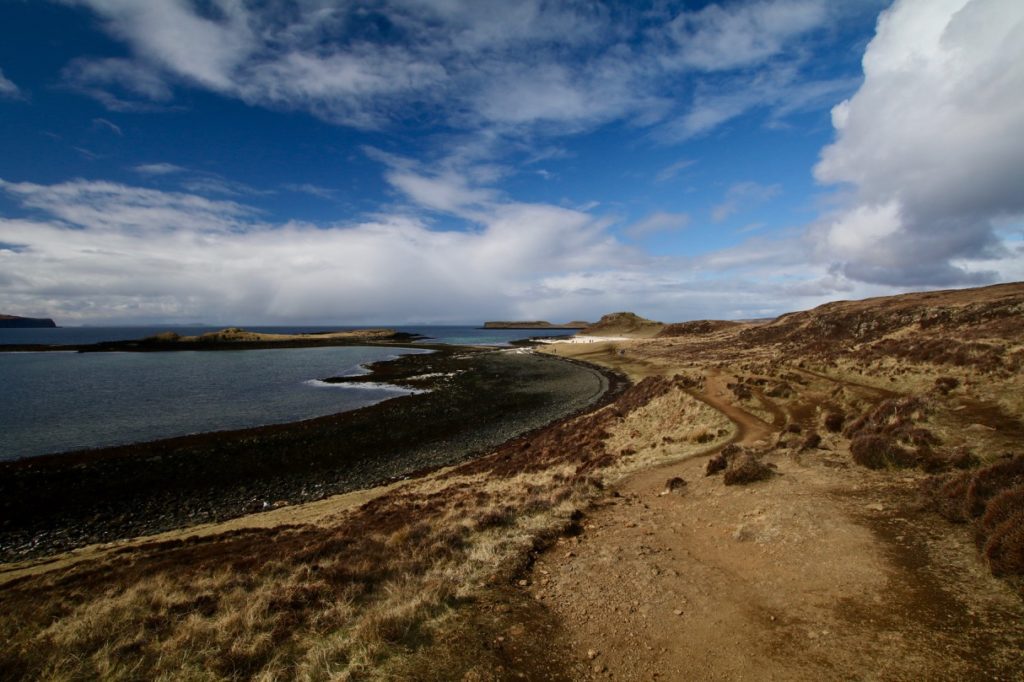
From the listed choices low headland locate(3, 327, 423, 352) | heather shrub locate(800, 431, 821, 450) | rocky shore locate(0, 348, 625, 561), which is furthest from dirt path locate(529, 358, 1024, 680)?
low headland locate(3, 327, 423, 352)

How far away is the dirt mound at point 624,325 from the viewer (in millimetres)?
160488

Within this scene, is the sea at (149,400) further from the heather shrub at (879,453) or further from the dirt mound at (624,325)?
the dirt mound at (624,325)

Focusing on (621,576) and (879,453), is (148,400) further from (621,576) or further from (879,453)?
(879,453)

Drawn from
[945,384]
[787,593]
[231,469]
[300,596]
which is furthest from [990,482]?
[231,469]

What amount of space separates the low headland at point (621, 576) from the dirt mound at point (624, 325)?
143383mm

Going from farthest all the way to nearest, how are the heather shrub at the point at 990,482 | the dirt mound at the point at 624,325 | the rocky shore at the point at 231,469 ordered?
1. the dirt mound at the point at 624,325
2. the rocky shore at the point at 231,469
3. the heather shrub at the point at 990,482

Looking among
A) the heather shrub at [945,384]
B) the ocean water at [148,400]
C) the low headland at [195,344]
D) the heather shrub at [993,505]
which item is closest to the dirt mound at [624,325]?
the low headland at [195,344]

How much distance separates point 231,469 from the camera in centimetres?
2397

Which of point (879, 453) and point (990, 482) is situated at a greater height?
point (990, 482)

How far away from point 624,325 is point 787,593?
564ft

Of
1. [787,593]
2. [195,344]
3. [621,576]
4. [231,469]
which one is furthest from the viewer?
[195,344]

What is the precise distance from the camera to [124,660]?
21.1ft

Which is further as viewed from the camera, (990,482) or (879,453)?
(879,453)

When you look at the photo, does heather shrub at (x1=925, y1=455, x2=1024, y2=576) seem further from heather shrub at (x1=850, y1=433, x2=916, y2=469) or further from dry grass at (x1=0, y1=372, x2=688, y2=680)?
dry grass at (x1=0, y1=372, x2=688, y2=680)
